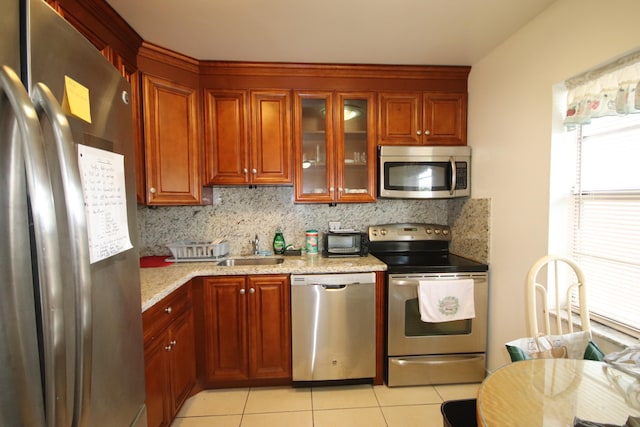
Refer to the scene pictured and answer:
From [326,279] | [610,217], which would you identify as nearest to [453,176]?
[610,217]

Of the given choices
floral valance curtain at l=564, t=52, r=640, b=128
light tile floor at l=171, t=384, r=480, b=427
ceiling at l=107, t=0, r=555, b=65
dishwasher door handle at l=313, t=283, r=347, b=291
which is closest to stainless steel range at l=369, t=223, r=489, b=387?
light tile floor at l=171, t=384, r=480, b=427

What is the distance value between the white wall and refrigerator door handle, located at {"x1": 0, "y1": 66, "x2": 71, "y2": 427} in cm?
208

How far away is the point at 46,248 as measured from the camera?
1.54ft

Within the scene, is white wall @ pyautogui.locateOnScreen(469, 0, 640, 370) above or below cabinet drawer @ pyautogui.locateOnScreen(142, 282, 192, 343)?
above

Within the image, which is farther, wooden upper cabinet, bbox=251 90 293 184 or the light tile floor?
wooden upper cabinet, bbox=251 90 293 184

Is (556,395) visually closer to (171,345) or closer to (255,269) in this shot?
(255,269)

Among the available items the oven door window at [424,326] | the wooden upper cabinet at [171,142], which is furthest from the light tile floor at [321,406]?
the wooden upper cabinet at [171,142]

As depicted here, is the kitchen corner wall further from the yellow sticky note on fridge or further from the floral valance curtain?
the yellow sticky note on fridge

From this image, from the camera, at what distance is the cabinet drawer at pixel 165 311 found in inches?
55.0

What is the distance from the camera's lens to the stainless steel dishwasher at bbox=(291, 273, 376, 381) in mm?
1997

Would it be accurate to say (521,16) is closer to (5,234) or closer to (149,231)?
(5,234)

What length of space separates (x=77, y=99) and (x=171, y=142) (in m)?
1.46

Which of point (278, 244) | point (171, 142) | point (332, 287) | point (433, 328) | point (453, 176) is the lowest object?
point (433, 328)

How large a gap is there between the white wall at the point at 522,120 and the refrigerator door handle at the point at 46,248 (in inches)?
82.0
